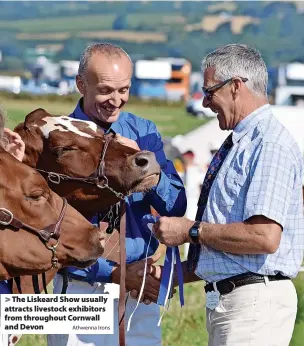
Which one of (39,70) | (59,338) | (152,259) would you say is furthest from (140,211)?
(39,70)

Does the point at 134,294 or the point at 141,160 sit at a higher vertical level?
the point at 141,160

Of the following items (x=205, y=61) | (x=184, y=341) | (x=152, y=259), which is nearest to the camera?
(x=205, y=61)

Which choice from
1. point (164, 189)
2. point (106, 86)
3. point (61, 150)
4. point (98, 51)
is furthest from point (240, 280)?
point (98, 51)

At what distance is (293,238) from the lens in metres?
5.55

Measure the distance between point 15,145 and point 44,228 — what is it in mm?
712

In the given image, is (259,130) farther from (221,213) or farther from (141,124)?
(141,124)

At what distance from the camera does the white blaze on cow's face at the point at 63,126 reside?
602 centimetres

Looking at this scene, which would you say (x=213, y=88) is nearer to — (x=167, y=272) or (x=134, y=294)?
(x=167, y=272)

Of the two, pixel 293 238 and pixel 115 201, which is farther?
pixel 115 201

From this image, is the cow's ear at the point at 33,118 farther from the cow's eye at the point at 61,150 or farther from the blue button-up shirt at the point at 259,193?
the blue button-up shirt at the point at 259,193

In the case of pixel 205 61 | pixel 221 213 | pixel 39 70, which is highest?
pixel 39 70

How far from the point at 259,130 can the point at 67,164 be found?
1.14 metres

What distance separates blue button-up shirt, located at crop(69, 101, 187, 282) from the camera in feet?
20.2

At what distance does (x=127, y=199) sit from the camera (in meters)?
6.20
